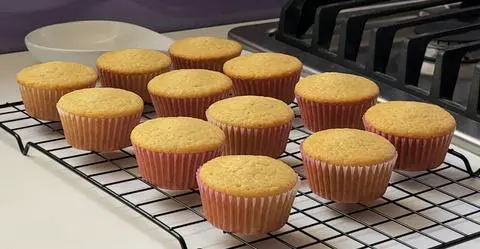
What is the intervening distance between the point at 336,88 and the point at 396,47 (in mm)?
338

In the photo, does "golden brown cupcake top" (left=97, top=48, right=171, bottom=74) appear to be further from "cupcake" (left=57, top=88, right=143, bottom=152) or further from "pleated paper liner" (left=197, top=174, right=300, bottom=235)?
"pleated paper liner" (left=197, top=174, right=300, bottom=235)

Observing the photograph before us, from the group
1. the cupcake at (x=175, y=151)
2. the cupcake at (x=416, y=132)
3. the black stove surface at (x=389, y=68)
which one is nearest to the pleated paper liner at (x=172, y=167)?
the cupcake at (x=175, y=151)

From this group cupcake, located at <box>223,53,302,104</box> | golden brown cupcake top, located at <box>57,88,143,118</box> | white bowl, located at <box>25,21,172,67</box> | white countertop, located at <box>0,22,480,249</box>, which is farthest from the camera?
white bowl, located at <box>25,21,172,67</box>

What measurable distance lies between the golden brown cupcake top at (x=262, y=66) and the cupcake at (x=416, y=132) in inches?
8.0

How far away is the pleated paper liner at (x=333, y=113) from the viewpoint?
114 centimetres

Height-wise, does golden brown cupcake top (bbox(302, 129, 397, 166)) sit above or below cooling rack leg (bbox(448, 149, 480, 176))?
above

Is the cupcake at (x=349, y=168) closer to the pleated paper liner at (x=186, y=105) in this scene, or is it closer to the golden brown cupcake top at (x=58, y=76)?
the pleated paper liner at (x=186, y=105)

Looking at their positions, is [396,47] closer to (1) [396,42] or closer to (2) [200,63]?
(1) [396,42]

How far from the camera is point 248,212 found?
890 millimetres

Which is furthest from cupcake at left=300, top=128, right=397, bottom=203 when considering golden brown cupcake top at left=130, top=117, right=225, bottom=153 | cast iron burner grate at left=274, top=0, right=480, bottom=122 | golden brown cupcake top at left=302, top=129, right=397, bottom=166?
cast iron burner grate at left=274, top=0, right=480, bottom=122

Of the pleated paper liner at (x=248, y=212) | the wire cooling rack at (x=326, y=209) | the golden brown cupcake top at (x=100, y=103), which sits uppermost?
the golden brown cupcake top at (x=100, y=103)

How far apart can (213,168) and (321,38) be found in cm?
51

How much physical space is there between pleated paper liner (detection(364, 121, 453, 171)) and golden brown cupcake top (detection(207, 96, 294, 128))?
0.38ft

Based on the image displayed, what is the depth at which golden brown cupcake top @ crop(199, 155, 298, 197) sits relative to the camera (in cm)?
89
